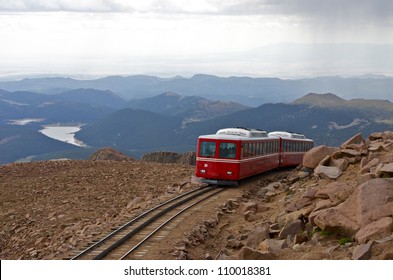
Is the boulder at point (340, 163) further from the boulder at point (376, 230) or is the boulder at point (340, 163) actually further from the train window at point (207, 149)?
the boulder at point (376, 230)

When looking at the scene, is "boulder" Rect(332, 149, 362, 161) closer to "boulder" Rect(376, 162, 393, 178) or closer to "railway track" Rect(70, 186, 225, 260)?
"boulder" Rect(376, 162, 393, 178)

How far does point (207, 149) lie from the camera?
36.7 meters

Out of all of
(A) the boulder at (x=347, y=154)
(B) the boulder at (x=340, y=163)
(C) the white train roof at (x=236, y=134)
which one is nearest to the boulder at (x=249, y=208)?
(B) the boulder at (x=340, y=163)

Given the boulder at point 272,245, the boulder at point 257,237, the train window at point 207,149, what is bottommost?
the boulder at point 257,237

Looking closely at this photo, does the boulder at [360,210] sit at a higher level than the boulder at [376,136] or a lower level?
lower

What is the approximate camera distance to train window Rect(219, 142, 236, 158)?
36188 millimetres

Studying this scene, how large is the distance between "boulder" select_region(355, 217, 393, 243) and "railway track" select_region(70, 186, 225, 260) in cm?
727

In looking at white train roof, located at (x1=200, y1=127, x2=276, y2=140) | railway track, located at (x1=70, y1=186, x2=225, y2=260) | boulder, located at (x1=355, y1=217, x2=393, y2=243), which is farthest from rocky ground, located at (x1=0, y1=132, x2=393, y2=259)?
white train roof, located at (x1=200, y1=127, x2=276, y2=140)

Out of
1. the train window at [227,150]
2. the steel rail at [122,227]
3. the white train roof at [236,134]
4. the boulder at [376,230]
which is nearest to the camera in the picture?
the boulder at [376,230]

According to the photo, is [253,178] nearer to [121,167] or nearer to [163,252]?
[121,167]

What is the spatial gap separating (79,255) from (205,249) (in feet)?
16.2

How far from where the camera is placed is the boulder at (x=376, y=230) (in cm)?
1634

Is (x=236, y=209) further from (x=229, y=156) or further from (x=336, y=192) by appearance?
(x=336, y=192)

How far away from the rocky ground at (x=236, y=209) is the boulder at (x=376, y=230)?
0.09 ft
